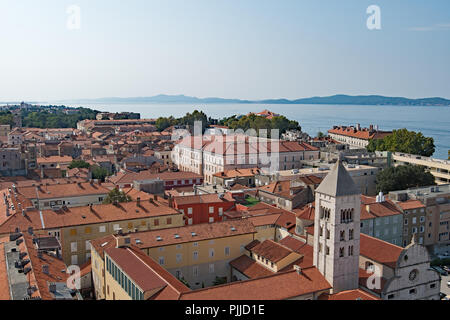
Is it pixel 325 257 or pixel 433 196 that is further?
pixel 433 196

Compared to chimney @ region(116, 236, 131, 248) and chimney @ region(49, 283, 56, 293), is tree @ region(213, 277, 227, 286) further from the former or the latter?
chimney @ region(49, 283, 56, 293)

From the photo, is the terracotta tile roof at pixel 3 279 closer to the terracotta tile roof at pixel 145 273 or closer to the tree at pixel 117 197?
the terracotta tile roof at pixel 145 273

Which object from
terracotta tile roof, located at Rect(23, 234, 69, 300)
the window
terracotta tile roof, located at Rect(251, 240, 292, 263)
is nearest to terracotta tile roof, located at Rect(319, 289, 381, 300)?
terracotta tile roof, located at Rect(251, 240, 292, 263)

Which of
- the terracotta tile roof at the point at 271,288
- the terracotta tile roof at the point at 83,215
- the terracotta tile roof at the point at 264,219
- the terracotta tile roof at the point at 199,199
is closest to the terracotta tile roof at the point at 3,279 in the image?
the terracotta tile roof at the point at 83,215

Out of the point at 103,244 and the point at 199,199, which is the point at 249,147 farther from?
the point at 103,244

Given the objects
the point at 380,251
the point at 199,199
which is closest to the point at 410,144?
the point at 199,199
